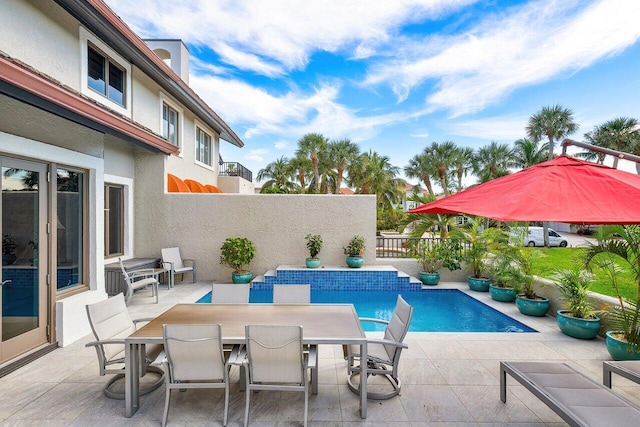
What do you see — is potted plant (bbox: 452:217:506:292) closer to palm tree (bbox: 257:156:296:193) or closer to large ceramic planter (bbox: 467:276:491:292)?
large ceramic planter (bbox: 467:276:491:292)

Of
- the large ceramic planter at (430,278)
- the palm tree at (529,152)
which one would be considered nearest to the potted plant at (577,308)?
the large ceramic planter at (430,278)

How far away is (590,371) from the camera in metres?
5.11

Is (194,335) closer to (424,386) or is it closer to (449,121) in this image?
(424,386)

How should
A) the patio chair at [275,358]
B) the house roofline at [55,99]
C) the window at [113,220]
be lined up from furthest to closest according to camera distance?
the window at [113,220]
the house roofline at [55,99]
the patio chair at [275,358]

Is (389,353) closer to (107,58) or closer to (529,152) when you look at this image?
(107,58)

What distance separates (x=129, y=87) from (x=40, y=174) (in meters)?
6.71

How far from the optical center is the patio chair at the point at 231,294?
18.7ft

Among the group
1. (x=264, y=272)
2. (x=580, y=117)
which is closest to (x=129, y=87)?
(x=264, y=272)

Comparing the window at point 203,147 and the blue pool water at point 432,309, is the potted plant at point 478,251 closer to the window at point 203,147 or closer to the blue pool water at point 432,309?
the blue pool water at point 432,309

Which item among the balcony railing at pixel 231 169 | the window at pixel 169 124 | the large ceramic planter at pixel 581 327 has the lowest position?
the large ceramic planter at pixel 581 327

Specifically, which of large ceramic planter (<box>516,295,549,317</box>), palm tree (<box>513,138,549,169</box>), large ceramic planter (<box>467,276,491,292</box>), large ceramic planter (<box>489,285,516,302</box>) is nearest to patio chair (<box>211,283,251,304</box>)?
large ceramic planter (<box>516,295,549,317</box>)

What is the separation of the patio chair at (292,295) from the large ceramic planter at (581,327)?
18.3 ft

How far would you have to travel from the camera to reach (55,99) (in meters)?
4.69

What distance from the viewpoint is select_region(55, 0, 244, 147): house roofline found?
797 cm
